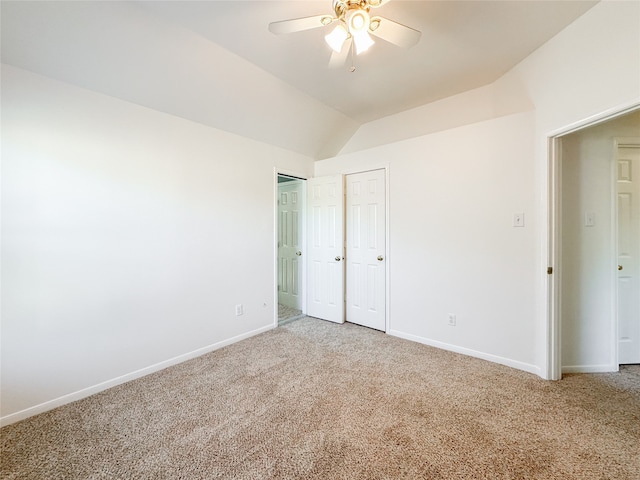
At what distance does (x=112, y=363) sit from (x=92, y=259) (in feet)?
2.90

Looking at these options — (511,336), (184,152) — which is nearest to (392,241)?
(511,336)

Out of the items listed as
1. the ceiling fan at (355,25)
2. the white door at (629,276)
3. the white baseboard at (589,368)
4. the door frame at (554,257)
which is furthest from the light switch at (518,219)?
the ceiling fan at (355,25)

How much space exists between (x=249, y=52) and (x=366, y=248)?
241cm

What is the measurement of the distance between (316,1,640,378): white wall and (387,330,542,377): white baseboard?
1cm

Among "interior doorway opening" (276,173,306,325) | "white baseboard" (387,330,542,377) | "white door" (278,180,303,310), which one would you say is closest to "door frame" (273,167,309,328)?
"interior doorway opening" (276,173,306,325)

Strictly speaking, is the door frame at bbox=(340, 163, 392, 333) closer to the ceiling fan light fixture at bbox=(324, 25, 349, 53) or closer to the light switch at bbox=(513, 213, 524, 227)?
the light switch at bbox=(513, 213, 524, 227)

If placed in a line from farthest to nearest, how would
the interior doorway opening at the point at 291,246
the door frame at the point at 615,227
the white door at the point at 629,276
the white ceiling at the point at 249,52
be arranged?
1. the interior doorway opening at the point at 291,246
2. the white door at the point at 629,276
3. the door frame at the point at 615,227
4. the white ceiling at the point at 249,52

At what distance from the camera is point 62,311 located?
6.37ft

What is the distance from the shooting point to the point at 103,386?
6.92 feet

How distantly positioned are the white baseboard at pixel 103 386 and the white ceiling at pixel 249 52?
2349mm

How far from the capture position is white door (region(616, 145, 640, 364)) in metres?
2.42

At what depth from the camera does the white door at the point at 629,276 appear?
2.42 metres

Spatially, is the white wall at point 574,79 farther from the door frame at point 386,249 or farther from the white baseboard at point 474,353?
the door frame at point 386,249

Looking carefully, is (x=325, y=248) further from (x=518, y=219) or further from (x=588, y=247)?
(x=588, y=247)
